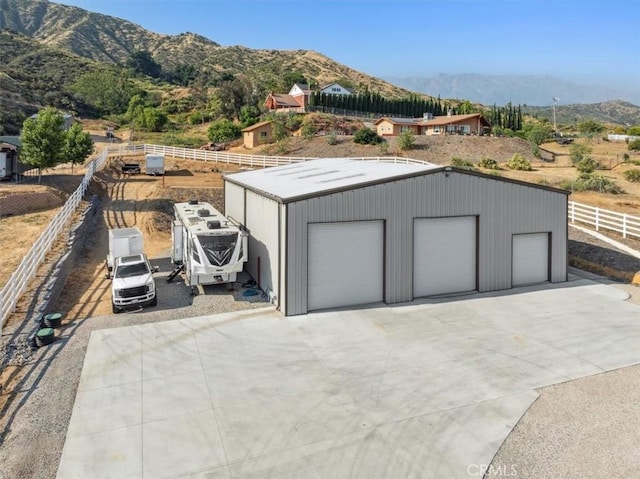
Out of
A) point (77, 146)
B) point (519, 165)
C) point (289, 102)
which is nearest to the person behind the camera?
point (77, 146)

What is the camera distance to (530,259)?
1877cm

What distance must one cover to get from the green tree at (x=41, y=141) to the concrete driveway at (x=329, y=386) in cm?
2313

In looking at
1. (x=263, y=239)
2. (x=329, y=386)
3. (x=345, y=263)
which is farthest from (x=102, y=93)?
(x=329, y=386)

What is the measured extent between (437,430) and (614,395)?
4.42m

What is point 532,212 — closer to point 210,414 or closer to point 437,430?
point 437,430

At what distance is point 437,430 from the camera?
28.8 ft

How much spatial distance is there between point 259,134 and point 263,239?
152 ft

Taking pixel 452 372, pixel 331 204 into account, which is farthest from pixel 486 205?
pixel 452 372

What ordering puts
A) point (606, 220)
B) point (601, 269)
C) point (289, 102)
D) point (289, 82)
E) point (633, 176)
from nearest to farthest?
point (601, 269)
point (606, 220)
point (633, 176)
point (289, 102)
point (289, 82)

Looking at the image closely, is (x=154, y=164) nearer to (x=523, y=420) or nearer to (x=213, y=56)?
(x=523, y=420)

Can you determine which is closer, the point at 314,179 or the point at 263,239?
the point at 263,239

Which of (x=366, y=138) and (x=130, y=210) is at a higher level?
(x=366, y=138)

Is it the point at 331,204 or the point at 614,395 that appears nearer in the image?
the point at 614,395

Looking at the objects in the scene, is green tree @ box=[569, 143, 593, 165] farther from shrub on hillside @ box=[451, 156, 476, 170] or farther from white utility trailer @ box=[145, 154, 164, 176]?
white utility trailer @ box=[145, 154, 164, 176]
